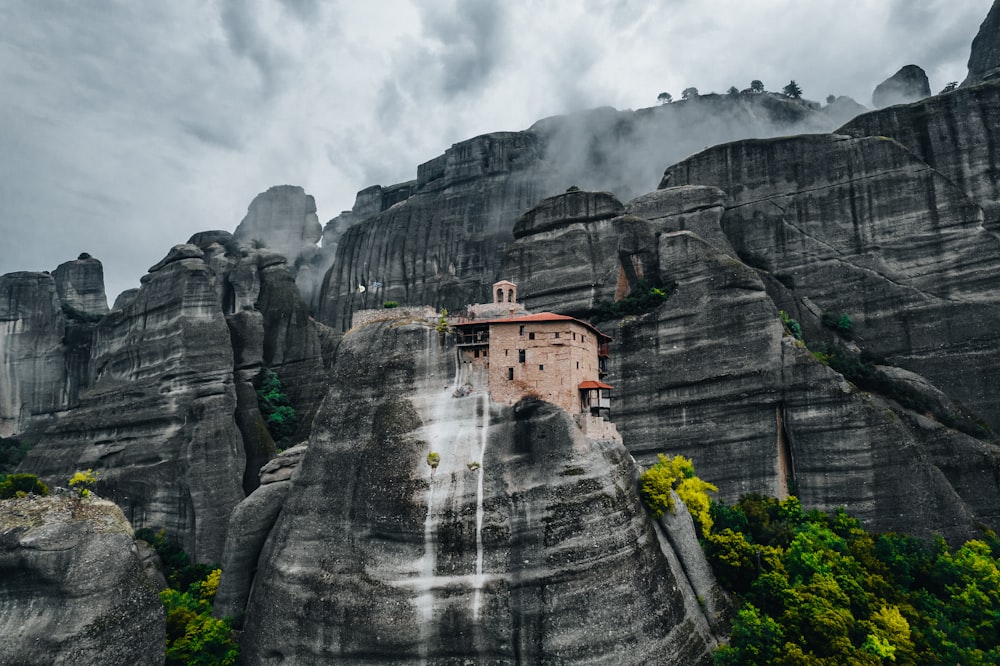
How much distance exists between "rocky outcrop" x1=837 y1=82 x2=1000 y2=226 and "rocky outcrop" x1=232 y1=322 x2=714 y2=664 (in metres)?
34.5

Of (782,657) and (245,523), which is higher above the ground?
(245,523)

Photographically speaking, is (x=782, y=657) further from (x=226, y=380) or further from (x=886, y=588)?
(x=226, y=380)

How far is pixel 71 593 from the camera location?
2814 centimetres

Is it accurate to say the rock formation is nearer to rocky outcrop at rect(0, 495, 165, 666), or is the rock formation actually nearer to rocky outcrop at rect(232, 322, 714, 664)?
rocky outcrop at rect(232, 322, 714, 664)

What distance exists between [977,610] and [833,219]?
2865 cm

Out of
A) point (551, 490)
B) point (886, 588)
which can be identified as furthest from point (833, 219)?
point (551, 490)

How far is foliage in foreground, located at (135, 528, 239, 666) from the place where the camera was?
32375 millimetres

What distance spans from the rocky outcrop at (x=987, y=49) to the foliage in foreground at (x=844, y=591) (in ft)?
169

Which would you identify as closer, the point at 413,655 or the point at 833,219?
the point at 413,655

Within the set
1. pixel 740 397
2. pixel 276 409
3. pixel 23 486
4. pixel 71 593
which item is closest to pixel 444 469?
pixel 71 593

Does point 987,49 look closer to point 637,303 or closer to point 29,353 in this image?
point 637,303

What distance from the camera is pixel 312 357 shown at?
58.0m

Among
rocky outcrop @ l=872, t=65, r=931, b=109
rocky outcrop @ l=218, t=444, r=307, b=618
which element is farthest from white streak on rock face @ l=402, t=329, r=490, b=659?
rocky outcrop @ l=872, t=65, r=931, b=109

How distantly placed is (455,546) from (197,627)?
1582cm
